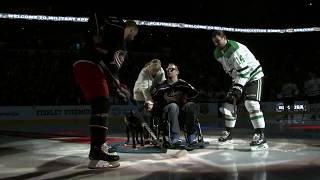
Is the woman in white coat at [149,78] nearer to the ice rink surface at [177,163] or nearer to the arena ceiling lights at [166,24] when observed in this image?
the ice rink surface at [177,163]

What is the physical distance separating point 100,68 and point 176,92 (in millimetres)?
1661

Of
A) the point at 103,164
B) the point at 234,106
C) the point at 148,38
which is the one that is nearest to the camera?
the point at 103,164

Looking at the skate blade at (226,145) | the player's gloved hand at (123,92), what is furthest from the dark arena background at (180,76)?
the player's gloved hand at (123,92)

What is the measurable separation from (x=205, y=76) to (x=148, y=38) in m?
3.71

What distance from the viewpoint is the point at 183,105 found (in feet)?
18.8

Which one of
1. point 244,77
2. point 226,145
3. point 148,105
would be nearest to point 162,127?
point 148,105

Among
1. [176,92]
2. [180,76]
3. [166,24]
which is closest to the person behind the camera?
[176,92]

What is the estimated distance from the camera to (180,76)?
18562mm

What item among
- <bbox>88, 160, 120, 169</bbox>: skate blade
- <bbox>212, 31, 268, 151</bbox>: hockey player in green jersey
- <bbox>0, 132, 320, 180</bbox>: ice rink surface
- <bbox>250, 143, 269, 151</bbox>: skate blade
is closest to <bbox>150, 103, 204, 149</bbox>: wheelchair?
<bbox>0, 132, 320, 180</bbox>: ice rink surface

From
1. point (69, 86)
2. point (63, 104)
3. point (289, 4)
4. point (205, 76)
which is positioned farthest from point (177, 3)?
point (63, 104)

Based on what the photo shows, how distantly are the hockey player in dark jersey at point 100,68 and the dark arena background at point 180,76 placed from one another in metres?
0.20

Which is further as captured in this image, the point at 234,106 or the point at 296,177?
the point at 234,106

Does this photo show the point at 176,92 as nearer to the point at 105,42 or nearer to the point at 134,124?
the point at 134,124

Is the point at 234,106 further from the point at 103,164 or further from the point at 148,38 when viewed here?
the point at 148,38
